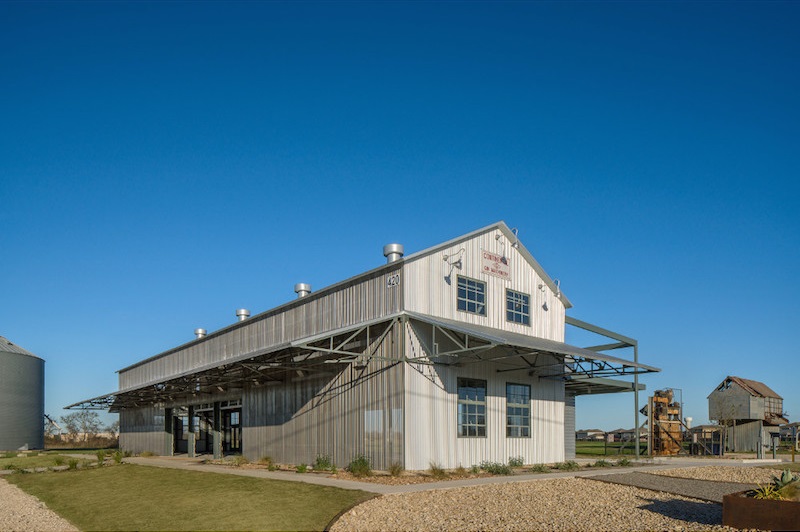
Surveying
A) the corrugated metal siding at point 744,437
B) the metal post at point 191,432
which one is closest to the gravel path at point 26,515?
the metal post at point 191,432

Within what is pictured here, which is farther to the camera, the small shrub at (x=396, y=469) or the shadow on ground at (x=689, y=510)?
the small shrub at (x=396, y=469)

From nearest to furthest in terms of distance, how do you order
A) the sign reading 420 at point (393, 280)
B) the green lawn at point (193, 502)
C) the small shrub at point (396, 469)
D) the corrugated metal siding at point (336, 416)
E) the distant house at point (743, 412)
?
the green lawn at point (193, 502)
the small shrub at point (396, 469)
the corrugated metal siding at point (336, 416)
the sign reading 420 at point (393, 280)
the distant house at point (743, 412)

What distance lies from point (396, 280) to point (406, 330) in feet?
5.60

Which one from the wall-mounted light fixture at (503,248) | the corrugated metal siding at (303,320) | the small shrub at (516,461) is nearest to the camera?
the corrugated metal siding at (303,320)

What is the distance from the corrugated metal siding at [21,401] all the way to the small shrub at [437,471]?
42376 millimetres

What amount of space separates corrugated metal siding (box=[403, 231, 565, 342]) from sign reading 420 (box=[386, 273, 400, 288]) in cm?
35

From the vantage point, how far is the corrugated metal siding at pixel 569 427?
27734 mm

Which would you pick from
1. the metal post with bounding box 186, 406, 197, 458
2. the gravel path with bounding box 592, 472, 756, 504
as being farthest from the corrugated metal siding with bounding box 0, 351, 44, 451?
the gravel path with bounding box 592, 472, 756, 504

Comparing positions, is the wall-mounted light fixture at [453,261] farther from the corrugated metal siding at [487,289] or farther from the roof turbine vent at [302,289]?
the roof turbine vent at [302,289]

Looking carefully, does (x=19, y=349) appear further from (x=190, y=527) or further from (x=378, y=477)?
(x=190, y=527)

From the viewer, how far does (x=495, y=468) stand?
20641 millimetres

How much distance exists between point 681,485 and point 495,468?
17.8 ft

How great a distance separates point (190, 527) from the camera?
12.1m

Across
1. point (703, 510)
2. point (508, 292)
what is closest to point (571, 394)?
point (508, 292)
